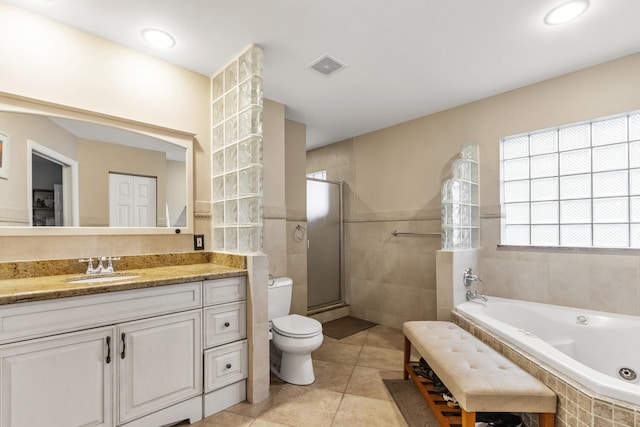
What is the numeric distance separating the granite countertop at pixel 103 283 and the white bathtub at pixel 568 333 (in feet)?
5.70

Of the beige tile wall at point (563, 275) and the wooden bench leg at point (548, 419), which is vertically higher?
the beige tile wall at point (563, 275)

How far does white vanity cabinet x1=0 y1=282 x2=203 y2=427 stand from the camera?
1.29 m

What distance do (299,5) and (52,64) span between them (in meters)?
1.54

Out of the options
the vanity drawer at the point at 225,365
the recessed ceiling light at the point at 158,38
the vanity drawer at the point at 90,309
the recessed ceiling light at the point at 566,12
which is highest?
the recessed ceiling light at the point at 158,38

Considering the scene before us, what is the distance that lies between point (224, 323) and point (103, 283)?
719 mm

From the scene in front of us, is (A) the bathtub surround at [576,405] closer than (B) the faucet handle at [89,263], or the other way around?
(A) the bathtub surround at [576,405]

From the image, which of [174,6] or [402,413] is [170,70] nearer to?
[174,6]

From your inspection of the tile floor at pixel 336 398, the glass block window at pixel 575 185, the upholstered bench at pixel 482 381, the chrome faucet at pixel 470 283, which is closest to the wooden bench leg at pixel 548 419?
the upholstered bench at pixel 482 381

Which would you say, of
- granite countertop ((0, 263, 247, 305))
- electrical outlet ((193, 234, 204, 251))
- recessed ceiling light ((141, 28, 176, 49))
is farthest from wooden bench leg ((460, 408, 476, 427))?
recessed ceiling light ((141, 28, 176, 49))

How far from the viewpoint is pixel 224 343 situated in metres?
1.91

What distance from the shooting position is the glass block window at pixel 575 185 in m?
2.21

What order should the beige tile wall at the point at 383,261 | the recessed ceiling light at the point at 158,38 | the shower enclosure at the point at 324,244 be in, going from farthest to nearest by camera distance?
the shower enclosure at the point at 324,244
the beige tile wall at the point at 383,261
the recessed ceiling light at the point at 158,38

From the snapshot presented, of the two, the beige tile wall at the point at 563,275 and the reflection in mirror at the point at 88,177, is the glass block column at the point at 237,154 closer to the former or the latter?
the reflection in mirror at the point at 88,177

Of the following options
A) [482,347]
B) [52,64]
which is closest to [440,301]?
[482,347]
